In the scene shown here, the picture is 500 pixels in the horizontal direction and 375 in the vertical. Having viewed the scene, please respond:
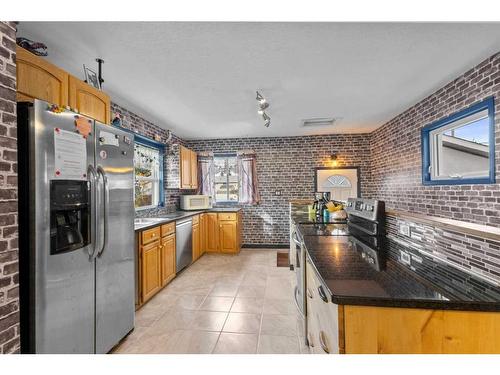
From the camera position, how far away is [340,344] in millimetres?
934

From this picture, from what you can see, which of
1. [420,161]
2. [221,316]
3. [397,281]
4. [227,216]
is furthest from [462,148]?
[227,216]

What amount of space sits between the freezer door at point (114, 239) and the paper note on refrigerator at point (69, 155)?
0.46 ft

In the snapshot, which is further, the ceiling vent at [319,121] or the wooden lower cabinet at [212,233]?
the wooden lower cabinet at [212,233]

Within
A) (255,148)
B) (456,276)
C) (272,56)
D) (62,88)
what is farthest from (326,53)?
(255,148)

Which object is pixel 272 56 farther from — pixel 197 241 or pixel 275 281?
pixel 197 241

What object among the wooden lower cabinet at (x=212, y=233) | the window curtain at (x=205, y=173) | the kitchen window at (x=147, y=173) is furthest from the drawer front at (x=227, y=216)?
the kitchen window at (x=147, y=173)

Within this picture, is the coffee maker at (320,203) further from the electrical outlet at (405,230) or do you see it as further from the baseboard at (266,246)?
the baseboard at (266,246)

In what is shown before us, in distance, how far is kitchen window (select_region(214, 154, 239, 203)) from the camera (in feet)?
18.7

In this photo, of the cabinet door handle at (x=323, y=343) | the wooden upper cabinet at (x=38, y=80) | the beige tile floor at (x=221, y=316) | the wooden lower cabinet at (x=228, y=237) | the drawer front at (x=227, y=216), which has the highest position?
the wooden upper cabinet at (x=38, y=80)

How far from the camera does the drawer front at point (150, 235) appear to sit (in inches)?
109

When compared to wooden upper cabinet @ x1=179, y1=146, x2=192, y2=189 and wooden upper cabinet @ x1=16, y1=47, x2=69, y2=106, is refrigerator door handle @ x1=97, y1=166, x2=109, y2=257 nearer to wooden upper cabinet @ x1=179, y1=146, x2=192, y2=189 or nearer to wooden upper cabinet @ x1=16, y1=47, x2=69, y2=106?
wooden upper cabinet @ x1=16, y1=47, x2=69, y2=106

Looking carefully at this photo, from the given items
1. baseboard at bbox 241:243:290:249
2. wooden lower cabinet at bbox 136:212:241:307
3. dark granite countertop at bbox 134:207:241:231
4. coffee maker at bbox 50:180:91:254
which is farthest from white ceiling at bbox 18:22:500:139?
baseboard at bbox 241:243:290:249

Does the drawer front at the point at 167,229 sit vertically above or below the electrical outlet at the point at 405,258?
below
